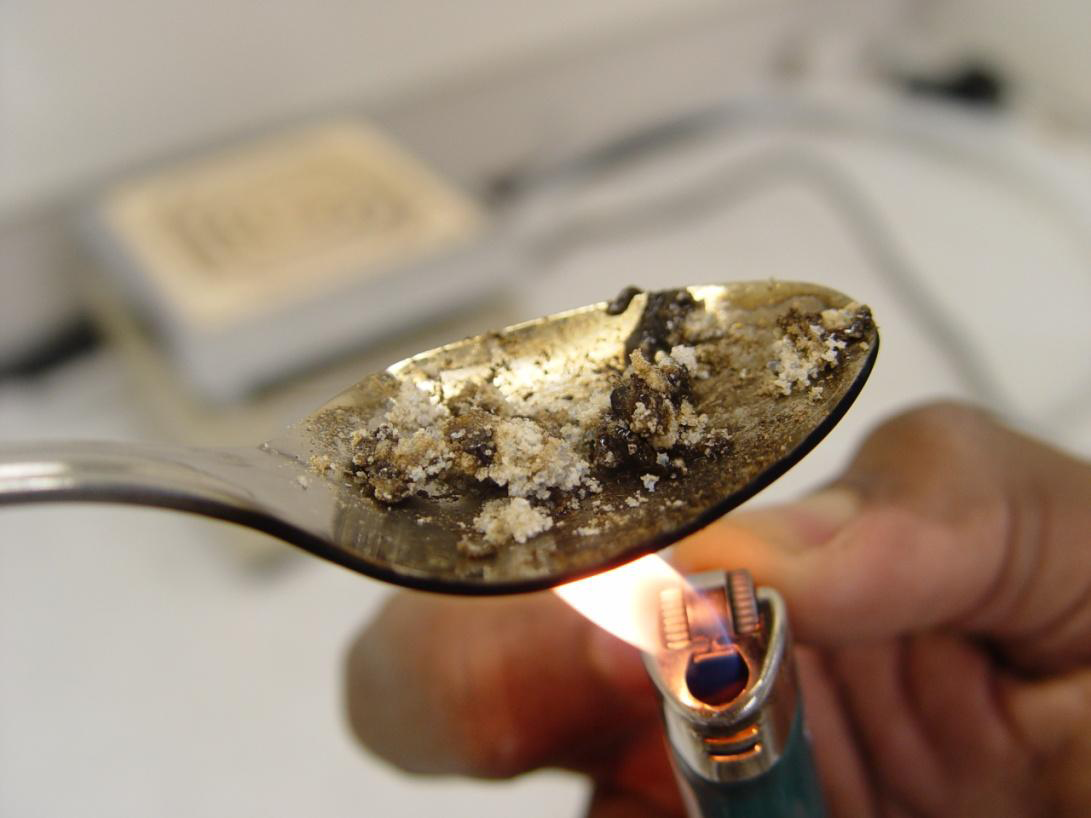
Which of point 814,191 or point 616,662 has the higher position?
point 814,191

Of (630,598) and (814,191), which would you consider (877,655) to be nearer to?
(630,598)

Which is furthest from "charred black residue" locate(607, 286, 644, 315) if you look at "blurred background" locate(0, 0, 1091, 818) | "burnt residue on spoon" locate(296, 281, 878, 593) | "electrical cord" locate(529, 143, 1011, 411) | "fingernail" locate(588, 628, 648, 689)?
"electrical cord" locate(529, 143, 1011, 411)

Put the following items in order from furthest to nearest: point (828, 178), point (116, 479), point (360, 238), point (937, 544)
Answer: point (828, 178) < point (360, 238) < point (937, 544) < point (116, 479)

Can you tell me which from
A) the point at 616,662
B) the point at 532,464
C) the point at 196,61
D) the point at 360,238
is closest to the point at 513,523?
the point at 532,464

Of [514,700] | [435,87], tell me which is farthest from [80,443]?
[435,87]

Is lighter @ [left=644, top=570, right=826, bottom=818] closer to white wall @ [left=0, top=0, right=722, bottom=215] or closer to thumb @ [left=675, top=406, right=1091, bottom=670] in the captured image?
thumb @ [left=675, top=406, right=1091, bottom=670]

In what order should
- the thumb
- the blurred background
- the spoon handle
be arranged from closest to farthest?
1. the spoon handle
2. the thumb
3. the blurred background
